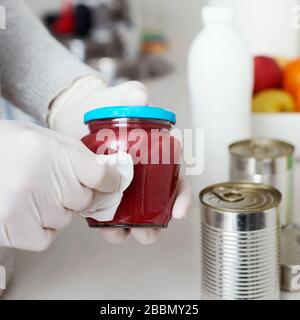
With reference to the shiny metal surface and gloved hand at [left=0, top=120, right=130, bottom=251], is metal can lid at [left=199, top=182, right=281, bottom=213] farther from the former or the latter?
the shiny metal surface

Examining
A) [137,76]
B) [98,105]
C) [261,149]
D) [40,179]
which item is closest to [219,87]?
[261,149]

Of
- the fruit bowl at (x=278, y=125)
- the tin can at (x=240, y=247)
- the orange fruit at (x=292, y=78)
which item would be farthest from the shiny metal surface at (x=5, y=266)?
the orange fruit at (x=292, y=78)

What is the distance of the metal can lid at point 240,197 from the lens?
0.64 meters

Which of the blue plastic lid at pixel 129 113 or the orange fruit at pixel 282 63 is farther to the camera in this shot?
the orange fruit at pixel 282 63

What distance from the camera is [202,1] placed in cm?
206

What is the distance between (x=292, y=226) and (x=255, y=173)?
85 mm

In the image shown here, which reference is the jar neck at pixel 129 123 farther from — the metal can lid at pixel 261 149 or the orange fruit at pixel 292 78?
the orange fruit at pixel 292 78

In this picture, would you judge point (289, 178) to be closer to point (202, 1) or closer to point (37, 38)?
point (37, 38)

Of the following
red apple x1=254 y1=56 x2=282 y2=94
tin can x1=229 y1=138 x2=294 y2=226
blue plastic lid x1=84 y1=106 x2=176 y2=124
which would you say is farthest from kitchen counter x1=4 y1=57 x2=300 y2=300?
red apple x1=254 y1=56 x2=282 y2=94

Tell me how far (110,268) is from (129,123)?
24cm

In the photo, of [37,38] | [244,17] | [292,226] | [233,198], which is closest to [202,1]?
[244,17]

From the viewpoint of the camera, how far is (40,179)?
59cm

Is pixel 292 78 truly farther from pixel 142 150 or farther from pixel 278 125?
pixel 142 150

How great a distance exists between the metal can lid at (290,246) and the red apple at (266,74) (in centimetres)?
Answer: 43
